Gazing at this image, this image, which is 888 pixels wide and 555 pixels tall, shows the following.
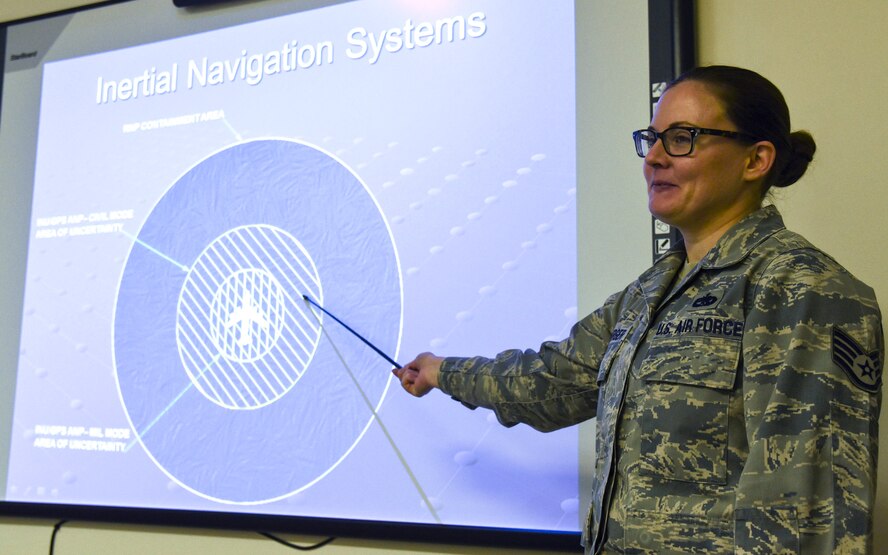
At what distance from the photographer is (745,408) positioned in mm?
1066

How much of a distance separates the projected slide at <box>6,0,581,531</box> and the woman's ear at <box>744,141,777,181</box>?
→ 0.55 meters

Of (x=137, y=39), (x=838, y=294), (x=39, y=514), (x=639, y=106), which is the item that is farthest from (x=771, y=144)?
(x=39, y=514)

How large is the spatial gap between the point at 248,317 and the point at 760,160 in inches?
48.0

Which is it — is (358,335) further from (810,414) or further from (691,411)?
(810,414)

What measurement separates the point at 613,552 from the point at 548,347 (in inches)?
15.2

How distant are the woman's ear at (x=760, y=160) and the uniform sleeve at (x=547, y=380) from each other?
30 centimetres

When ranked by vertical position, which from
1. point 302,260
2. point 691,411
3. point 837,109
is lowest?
point 691,411

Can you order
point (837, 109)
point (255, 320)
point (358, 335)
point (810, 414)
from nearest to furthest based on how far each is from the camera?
point (810, 414) → point (837, 109) → point (358, 335) → point (255, 320)

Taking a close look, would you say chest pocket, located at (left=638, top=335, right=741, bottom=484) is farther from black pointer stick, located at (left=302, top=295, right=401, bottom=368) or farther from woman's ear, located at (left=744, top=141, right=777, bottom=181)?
black pointer stick, located at (left=302, top=295, right=401, bottom=368)

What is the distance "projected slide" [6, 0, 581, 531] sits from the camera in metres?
1.79

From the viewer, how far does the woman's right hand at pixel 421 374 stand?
159cm

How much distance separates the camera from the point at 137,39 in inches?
89.7

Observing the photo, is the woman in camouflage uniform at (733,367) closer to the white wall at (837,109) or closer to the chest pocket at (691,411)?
the chest pocket at (691,411)

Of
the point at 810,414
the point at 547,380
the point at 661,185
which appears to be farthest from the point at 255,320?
the point at 810,414
